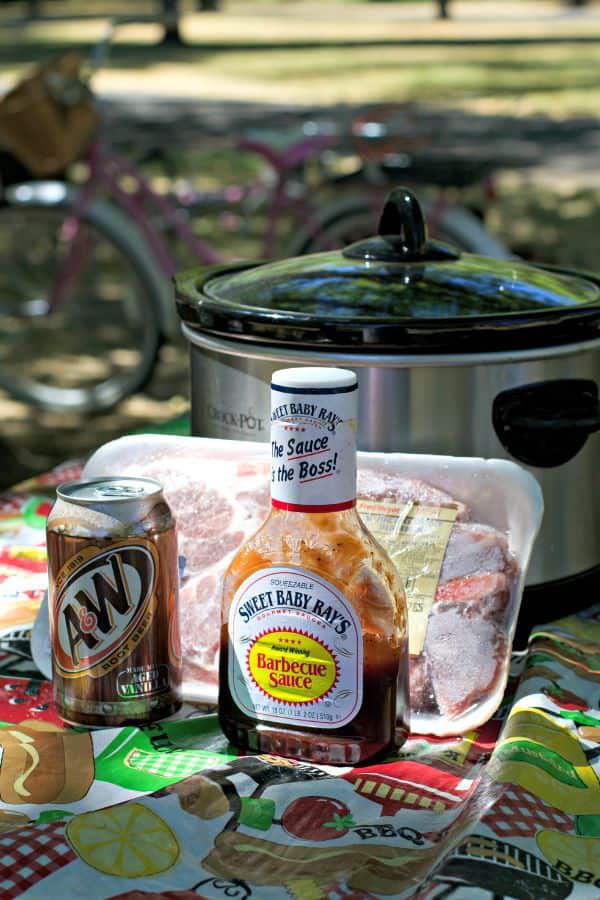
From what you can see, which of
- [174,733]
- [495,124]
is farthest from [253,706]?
[495,124]

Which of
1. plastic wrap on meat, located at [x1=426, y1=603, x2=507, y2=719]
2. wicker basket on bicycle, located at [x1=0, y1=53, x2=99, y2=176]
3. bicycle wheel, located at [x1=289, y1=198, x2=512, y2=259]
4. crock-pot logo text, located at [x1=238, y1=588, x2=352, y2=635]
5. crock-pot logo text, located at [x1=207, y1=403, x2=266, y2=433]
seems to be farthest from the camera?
bicycle wheel, located at [x1=289, y1=198, x2=512, y2=259]

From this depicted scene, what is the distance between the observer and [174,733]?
1192 mm

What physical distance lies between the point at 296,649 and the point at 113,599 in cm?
18

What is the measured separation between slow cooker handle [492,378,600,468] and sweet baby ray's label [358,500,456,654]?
0.59 feet

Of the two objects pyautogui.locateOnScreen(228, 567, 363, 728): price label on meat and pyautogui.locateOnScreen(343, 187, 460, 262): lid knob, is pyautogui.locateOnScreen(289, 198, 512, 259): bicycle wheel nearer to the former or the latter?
pyautogui.locateOnScreen(343, 187, 460, 262): lid knob

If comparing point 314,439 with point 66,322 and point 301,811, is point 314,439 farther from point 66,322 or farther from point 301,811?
point 66,322

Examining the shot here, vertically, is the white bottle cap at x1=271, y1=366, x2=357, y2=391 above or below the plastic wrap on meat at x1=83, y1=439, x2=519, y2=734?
above

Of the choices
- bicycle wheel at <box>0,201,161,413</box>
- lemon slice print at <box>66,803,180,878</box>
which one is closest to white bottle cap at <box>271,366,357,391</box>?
lemon slice print at <box>66,803,180,878</box>

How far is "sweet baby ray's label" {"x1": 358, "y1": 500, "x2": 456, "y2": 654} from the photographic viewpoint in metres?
1.21

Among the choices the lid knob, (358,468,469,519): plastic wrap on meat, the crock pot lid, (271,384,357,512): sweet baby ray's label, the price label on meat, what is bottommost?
the price label on meat

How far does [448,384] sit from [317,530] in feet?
1.21

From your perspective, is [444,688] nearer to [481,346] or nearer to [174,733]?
[174,733]

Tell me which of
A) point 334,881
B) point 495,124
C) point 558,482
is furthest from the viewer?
point 495,124

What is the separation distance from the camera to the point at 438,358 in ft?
4.46
